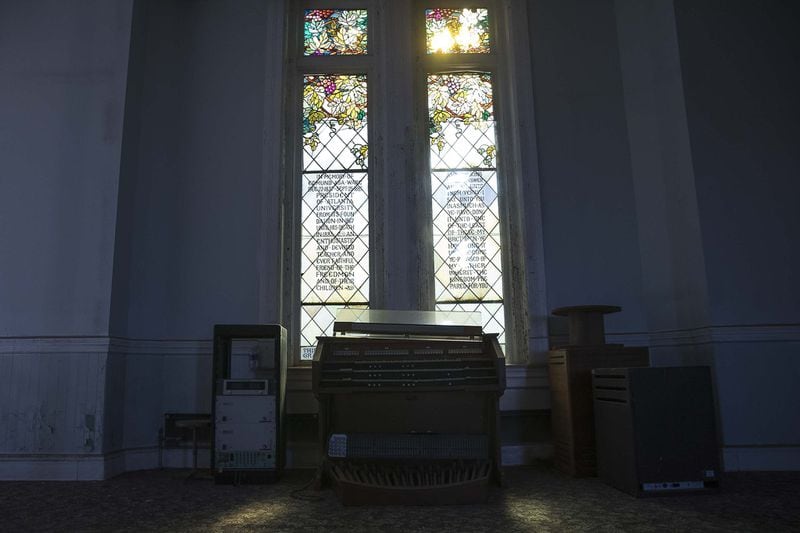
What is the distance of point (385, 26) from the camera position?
4.29m

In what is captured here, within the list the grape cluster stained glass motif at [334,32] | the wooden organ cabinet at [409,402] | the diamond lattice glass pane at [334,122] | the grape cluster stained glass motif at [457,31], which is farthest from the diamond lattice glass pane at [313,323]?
the grape cluster stained glass motif at [457,31]

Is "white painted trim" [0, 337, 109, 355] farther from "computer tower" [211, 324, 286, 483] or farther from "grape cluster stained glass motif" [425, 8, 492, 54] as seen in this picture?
"grape cluster stained glass motif" [425, 8, 492, 54]

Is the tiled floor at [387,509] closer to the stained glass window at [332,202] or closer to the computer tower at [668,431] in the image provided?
the computer tower at [668,431]

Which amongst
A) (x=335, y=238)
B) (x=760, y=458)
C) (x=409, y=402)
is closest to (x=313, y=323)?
(x=335, y=238)

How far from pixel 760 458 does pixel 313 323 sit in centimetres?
284

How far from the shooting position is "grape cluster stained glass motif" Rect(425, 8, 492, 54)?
14.5ft

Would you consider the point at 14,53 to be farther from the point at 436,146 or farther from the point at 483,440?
the point at 483,440

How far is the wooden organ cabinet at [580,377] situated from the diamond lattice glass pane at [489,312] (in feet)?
2.10

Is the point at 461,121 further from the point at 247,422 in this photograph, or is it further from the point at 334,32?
the point at 247,422

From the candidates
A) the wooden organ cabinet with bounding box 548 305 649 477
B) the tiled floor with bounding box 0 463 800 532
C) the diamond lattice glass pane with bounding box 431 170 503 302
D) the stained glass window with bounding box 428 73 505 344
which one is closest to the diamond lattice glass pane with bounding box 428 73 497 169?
the stained glass window with bounding box 428 73 505 344

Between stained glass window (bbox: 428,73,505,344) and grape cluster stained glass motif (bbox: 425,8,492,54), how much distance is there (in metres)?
0.21

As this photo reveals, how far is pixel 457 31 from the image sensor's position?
446cm

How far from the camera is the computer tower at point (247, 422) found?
10.4ft

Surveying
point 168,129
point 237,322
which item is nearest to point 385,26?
point 168,129
